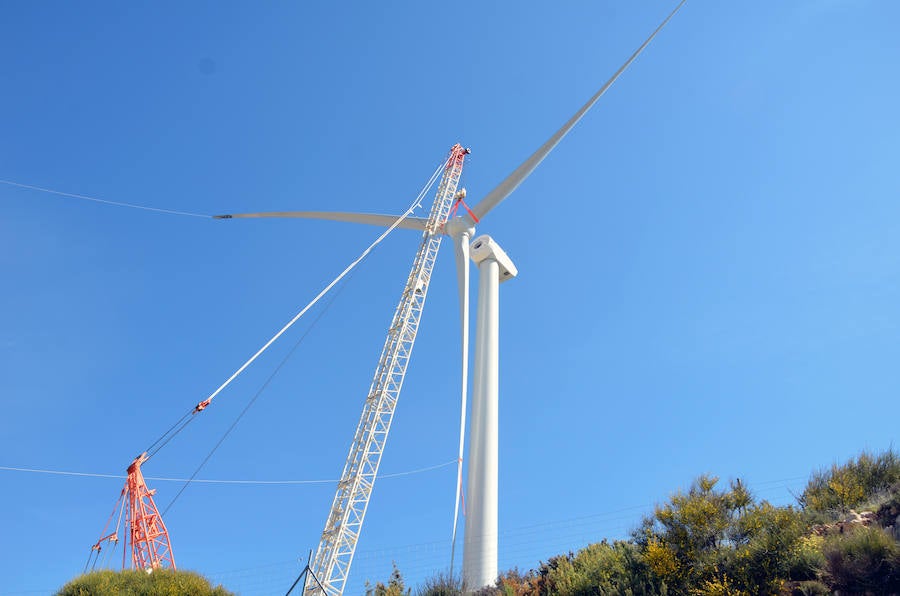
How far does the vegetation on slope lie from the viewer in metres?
16.5

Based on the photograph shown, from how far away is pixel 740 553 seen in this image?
1792 cm

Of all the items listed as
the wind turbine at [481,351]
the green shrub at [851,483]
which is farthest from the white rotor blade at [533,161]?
the green shrub at [851,483]

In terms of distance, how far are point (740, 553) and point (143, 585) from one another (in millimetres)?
20107

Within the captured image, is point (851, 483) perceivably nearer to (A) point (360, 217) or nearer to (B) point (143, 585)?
(B) point (143, 585)

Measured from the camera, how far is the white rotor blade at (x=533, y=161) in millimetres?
35781

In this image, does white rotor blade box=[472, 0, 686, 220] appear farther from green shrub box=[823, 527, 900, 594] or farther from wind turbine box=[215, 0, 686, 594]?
green shrub box=[823, 527, 900, 594]

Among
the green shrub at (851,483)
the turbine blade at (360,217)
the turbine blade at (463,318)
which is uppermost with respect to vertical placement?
the turbine blade at (360,217)

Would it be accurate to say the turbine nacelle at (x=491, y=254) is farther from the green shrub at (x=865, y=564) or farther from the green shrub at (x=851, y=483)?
the green shrub at (x=865, y=564)

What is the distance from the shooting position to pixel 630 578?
19000 mm

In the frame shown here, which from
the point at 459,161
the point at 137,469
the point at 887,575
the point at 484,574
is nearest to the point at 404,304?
the point at 459,161

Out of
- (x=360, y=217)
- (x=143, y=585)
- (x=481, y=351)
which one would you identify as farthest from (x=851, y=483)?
(x=360, y=217)

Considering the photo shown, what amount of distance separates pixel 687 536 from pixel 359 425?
31260mm

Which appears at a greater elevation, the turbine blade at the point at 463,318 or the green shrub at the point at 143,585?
the turbine blade at the point at 463,318

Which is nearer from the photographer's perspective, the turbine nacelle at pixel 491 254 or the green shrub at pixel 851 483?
the green shrub at pixel 851 483
